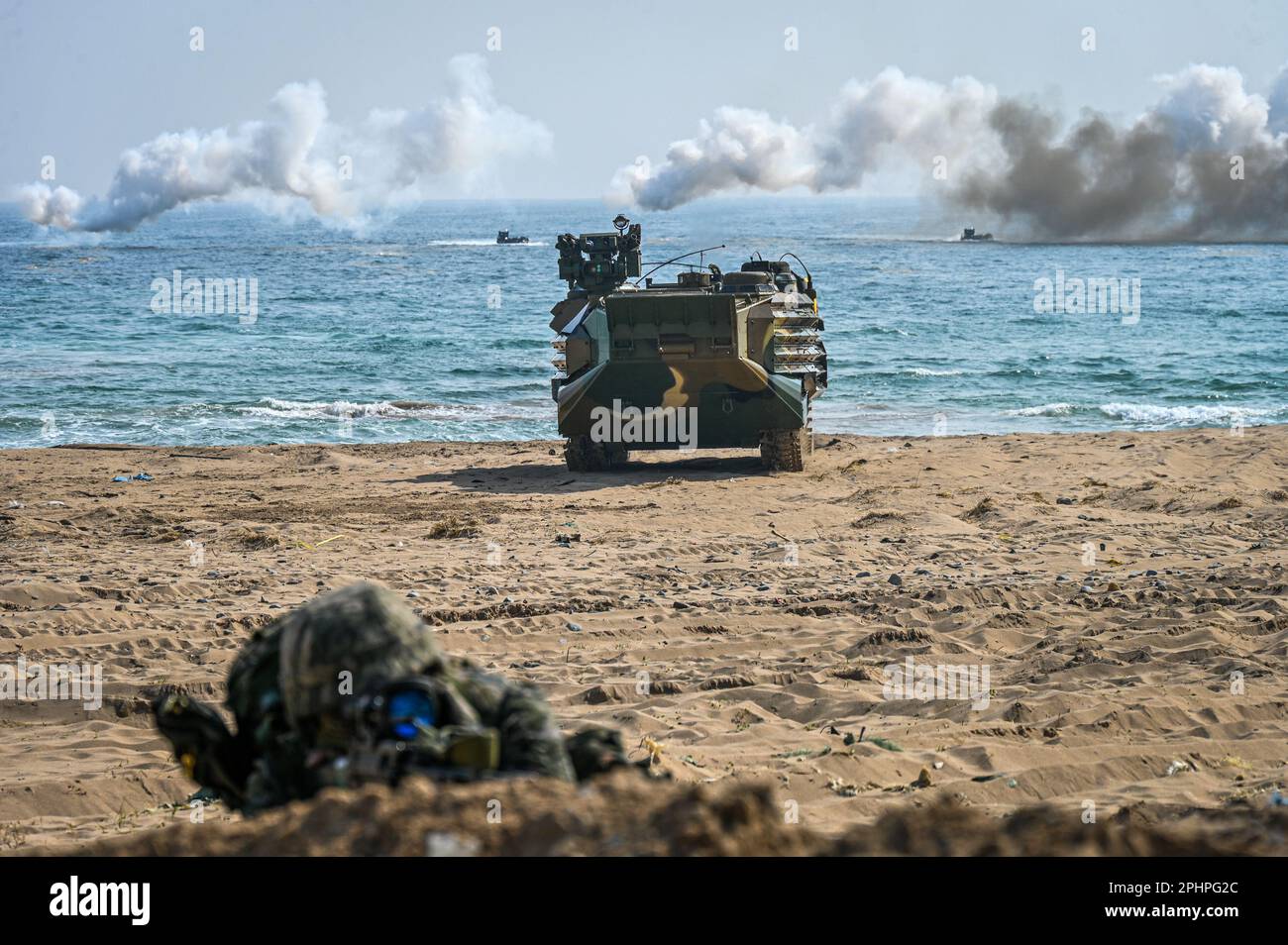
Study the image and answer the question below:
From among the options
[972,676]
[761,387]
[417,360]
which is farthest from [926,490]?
[417,360]

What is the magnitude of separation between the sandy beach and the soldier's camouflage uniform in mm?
232

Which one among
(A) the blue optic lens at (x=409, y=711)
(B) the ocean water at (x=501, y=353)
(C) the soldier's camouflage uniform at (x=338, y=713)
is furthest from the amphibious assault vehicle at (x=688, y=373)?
(A) the blue optic lens at (x=409, y=711)

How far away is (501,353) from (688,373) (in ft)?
55.6

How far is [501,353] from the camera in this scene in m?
32.2

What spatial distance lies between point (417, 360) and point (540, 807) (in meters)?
28.1

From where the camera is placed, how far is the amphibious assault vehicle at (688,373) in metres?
15.6

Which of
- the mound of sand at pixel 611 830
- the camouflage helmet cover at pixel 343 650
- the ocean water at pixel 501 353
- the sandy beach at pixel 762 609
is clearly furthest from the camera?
the ocean water at pixel 501 353

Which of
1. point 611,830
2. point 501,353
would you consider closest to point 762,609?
point 611,830

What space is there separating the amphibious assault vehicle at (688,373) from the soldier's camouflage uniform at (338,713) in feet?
38.8

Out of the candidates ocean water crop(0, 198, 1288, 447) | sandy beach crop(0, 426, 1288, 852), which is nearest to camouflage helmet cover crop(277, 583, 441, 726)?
sandy beach crop(0, 426, 1288, 852)

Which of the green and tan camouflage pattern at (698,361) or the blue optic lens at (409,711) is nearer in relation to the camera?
the blue optic lens at (409,711)

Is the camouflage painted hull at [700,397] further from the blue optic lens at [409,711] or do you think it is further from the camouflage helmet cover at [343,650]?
the blue optic lens at [409,711]

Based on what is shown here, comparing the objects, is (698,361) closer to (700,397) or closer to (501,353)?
(700,397)

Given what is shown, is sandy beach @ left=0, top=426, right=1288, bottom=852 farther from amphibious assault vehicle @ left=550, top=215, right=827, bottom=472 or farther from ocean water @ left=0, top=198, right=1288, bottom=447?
ocean water @ left=0, top=198, right=1288, bottom=447
